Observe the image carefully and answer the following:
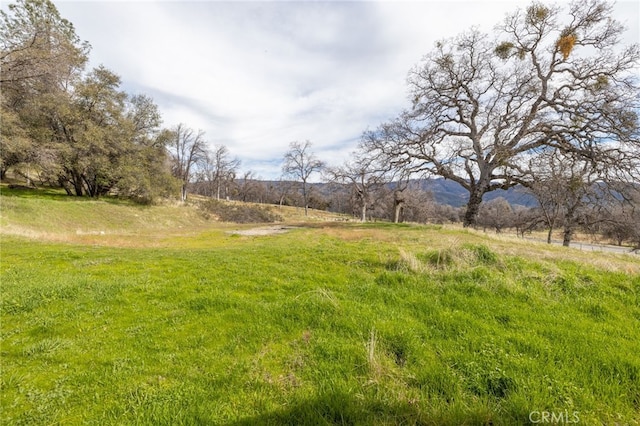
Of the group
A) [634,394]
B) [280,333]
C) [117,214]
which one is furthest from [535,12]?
[117,214]

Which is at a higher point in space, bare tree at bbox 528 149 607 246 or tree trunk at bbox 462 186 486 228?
bare tree at bbox 528 149 607 246

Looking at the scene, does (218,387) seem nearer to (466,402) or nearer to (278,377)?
(278,377)

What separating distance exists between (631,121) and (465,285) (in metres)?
17.2

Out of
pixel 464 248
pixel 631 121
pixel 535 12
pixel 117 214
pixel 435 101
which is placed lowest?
pixel 117 214

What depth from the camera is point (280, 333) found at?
12.1ft
